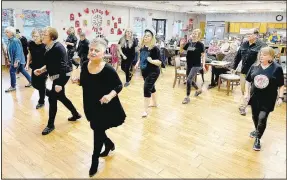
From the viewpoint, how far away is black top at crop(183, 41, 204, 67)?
182 inches

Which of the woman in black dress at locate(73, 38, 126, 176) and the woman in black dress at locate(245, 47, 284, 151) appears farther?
the woman in black dress at locate(245, 47, 284, 151)

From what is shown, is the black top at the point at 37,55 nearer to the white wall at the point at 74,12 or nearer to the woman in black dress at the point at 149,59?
the woman in black dress at the point at 149,59

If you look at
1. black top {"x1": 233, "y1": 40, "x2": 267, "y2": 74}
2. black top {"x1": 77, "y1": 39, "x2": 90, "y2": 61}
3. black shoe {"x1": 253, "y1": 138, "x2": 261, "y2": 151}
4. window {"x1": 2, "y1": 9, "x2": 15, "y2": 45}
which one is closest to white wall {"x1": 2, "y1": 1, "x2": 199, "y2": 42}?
window {"x1": 2, "y1": 9, "x2": 15, "y2": 45}

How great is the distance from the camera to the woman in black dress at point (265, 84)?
9.30 feet

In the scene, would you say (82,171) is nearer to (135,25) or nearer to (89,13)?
(89,13)

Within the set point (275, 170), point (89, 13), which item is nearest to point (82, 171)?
point (275, 170)

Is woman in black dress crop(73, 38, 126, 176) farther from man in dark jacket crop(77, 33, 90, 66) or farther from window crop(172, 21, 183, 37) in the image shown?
window crop(172, 21, 183, 37)

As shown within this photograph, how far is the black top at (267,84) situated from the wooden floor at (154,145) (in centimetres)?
68

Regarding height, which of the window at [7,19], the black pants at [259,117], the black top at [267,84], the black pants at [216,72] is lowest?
the black pants at [259,117]

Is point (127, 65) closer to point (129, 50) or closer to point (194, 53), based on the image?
point (129, 50)

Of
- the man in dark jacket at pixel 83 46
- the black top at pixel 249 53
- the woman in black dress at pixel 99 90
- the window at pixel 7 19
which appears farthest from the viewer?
the window at pixel 7 19

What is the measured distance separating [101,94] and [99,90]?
0.04m

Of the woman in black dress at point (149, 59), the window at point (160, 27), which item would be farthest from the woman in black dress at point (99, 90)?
the window at point (160, 27)

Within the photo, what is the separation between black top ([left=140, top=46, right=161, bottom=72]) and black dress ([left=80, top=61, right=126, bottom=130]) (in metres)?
1.63
